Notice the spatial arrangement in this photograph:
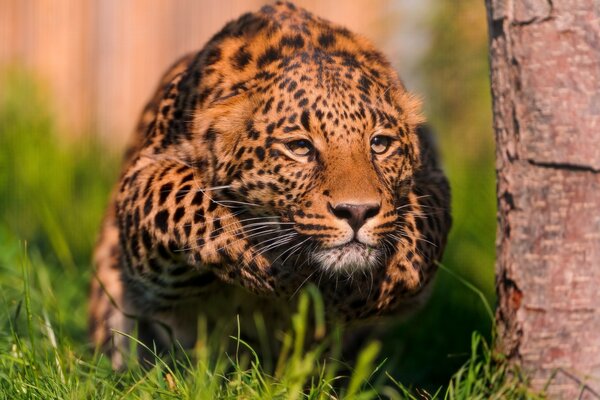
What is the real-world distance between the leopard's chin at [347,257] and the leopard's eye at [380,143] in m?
0.39

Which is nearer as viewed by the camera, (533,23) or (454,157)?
(533,23)

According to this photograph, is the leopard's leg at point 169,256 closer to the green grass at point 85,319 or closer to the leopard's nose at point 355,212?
the green grass at point 85,319

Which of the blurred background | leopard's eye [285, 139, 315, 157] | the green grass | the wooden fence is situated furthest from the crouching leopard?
the wooden fence

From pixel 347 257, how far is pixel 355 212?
0.20 metres

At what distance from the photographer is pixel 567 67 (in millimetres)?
3623

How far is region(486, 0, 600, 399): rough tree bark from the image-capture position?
11.8ft

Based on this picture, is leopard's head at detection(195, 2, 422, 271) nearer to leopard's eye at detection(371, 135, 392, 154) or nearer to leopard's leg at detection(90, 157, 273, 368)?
leopard's eye at detection(371, 135, 392, 154)

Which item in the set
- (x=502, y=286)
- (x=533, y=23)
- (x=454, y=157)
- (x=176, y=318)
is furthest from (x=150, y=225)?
(x=454, y=157)

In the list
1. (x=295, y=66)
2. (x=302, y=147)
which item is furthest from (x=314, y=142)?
(x=295, y=66)

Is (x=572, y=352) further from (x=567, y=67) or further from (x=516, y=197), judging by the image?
(x=567, y=67)

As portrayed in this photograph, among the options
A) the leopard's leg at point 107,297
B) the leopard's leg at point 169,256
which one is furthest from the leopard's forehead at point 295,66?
the leopard's leg at point 107,297

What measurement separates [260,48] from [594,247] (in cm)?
158

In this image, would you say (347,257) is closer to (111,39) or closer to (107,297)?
(107,297)

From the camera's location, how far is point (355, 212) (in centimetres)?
371
